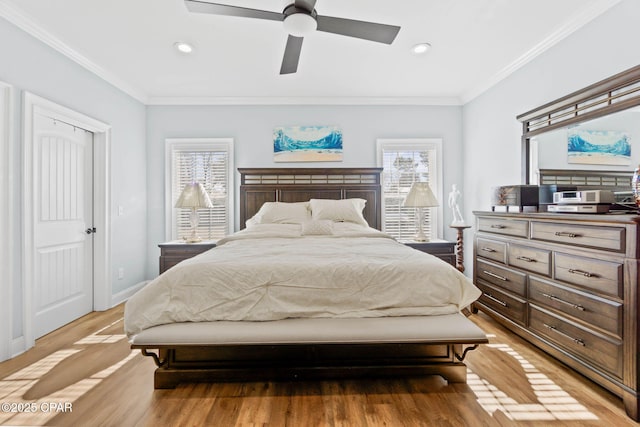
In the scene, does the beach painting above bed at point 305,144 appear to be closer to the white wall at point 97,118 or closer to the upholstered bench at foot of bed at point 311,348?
the white wall at point 97,118

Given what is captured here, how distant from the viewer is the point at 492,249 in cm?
297

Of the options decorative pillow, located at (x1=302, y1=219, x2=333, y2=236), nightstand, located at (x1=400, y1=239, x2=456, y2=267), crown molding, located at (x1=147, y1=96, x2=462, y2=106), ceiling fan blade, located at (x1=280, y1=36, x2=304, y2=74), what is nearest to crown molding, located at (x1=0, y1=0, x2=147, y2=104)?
crown molding, located at (x1=147, y1=96, x2=462, y2=106)

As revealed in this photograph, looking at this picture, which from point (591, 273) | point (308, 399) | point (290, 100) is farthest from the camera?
point (290, 100)

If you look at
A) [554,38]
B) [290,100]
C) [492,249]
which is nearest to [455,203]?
[492,249]

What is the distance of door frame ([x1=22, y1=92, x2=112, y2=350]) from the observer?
8.40 feet

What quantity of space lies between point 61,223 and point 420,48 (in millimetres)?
3822

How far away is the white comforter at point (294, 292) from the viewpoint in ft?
6.18

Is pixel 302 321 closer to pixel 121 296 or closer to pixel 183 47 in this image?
pixel 183 47

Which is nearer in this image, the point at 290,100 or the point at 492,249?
the point at 492,249

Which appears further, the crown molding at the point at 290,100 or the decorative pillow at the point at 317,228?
the crown molding at the point at 290,100

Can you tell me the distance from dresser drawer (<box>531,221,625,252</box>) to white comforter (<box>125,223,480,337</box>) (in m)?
0.76

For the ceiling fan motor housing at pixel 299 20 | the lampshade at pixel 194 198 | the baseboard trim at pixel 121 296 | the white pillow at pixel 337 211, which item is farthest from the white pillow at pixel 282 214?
the ceiling fan motor housing at pixel 299 20

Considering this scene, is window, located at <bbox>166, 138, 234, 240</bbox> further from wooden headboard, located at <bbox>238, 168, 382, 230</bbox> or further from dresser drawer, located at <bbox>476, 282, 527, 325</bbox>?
dresser drawer, located at <bbox>476, 282, 527, 325</bbox>

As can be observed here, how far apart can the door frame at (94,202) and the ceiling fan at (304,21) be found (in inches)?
68.5
